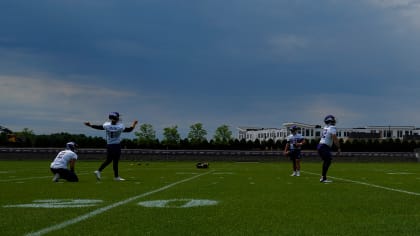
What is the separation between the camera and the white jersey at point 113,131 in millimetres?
15289

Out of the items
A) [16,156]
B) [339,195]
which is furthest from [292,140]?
[16,156]

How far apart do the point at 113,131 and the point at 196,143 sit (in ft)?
355

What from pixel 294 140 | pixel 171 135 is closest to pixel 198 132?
pixel 171 135

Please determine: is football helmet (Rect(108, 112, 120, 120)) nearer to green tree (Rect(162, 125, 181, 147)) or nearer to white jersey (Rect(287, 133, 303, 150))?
white jersey (Rect(287, 133, 303, 150))

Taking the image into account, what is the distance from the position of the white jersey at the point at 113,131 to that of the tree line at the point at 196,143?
91.1m

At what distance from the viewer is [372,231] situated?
591 cm

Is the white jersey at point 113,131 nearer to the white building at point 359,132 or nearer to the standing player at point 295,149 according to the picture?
the standing player at point 295,149

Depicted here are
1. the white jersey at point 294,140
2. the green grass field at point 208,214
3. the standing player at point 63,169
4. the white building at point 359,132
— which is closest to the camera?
the green grass field at point 208,214

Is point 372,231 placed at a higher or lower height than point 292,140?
lower

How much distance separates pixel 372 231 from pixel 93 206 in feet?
14.0

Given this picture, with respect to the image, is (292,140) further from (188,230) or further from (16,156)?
(16,156)

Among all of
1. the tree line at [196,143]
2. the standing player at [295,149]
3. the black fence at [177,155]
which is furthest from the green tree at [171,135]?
the standing player at [295,149]

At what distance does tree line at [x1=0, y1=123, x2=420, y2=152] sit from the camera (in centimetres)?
11219

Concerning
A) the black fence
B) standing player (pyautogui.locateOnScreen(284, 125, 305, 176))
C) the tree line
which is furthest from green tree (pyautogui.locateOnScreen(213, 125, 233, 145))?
standing player (pyautogui.locateOnScreen(284, 125, 305, 176))
